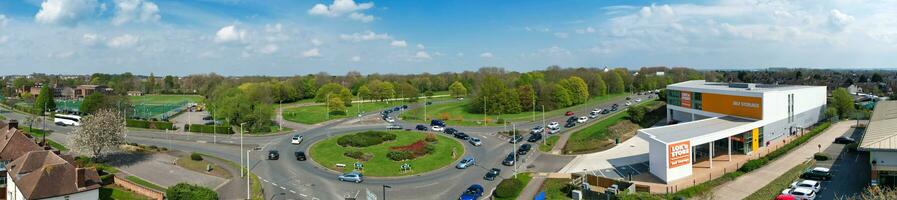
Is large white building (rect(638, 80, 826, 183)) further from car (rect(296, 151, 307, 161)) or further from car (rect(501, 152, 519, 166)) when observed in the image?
car (rect(296, 151, 307, 161))

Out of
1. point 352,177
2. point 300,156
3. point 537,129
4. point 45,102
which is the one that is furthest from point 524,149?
point 45,102

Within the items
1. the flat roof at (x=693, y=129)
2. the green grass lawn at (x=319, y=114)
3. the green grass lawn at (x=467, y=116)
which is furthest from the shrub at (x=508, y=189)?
the green grass lawn at (x=319, y=114)

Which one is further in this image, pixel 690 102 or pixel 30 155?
pixel 690 102

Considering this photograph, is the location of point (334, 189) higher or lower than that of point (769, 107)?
lower

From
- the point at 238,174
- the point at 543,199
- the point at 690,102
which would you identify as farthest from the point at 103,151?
the point at 690,102

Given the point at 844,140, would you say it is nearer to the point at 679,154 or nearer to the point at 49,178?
the point at 679,154

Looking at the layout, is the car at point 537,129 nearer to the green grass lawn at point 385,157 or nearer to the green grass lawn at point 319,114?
the green grass lawn at point 385,157

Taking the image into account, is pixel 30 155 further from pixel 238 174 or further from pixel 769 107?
pixel 769 107
